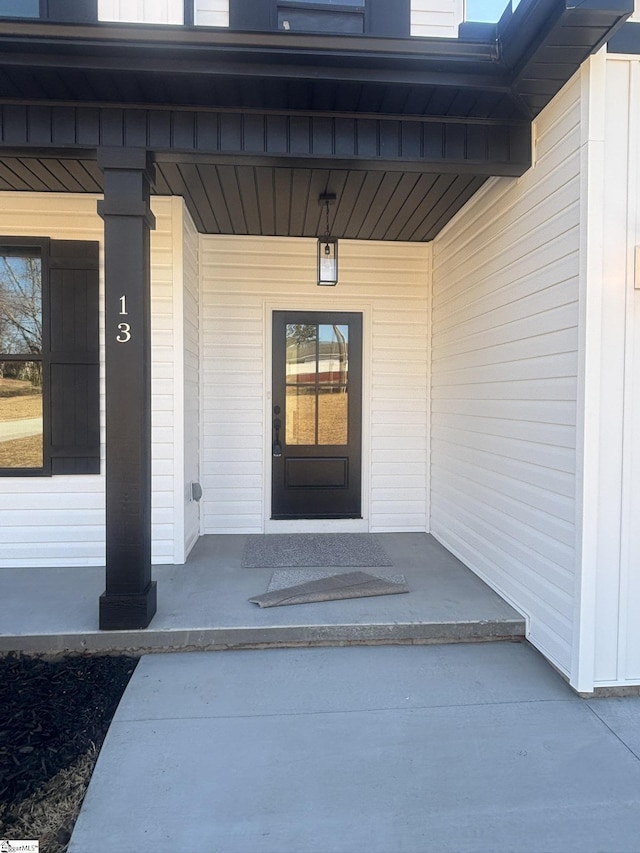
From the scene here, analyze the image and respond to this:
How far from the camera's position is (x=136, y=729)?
1.97 m

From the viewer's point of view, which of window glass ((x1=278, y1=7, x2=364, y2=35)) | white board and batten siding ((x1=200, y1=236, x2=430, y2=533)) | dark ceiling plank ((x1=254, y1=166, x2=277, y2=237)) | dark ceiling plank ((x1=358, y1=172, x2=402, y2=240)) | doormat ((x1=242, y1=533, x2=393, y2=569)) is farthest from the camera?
white board and batten siding ((x1=200, y1=236, x2=430, y2=533))

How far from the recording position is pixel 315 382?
4.38 meters

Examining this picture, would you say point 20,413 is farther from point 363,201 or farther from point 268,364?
point 363,201

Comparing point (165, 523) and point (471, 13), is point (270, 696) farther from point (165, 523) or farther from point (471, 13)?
point (471, 13)

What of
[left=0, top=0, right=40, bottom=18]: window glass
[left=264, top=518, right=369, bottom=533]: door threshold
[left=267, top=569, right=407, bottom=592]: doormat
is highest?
[left=0, top=0, right=40, bottom=18]: window glass

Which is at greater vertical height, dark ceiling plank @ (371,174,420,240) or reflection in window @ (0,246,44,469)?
dark ceiling plank @ (371,174,420,240)

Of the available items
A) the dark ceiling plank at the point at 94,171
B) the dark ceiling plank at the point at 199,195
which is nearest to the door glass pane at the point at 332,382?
→ the dark ceiling plank at the point at 199,195

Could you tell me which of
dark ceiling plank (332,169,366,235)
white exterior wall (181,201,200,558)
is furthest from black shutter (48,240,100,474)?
dark ceiling plank (332,169,366,235)

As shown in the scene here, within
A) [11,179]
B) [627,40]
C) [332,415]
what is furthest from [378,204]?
[11,179]

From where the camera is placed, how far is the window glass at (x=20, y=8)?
258 cm

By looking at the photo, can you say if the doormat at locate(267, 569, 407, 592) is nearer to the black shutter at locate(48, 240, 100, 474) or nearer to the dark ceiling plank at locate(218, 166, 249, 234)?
the black shutter at locate(48, 240, 100, 474)

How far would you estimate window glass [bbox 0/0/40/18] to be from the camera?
2578 millimetres

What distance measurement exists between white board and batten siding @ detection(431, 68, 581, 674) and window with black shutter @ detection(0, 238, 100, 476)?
2.69 metres

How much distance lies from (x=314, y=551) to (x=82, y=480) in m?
1.79
